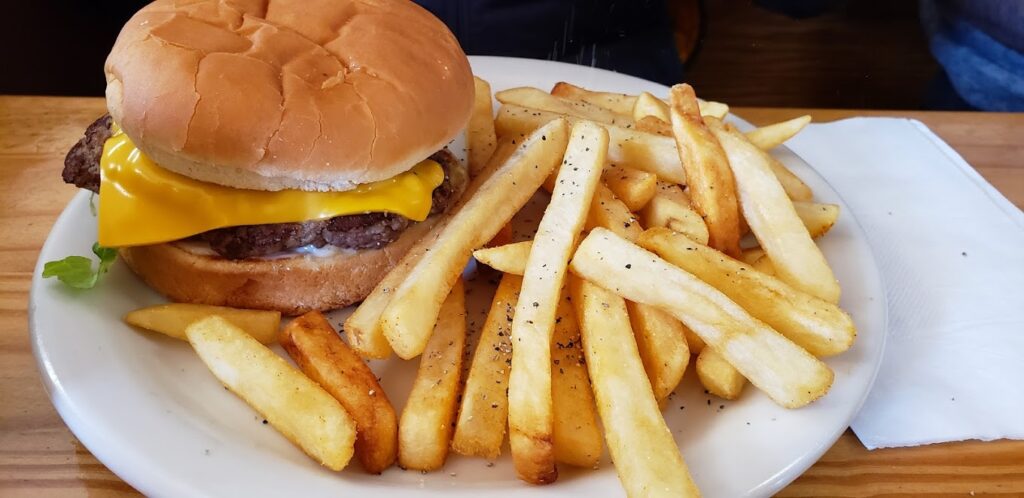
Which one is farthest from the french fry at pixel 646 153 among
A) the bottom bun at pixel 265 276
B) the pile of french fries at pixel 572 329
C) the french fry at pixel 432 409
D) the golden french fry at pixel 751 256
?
the french fry at pixel 432 409

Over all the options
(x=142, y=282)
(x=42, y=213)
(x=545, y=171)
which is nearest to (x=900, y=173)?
(x=545, y=171)

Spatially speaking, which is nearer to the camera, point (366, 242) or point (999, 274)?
point (366, 242)

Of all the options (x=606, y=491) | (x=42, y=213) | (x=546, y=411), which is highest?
(x=546, y=411)

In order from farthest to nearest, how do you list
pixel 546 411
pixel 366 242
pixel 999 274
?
1. pixel 999 274
2. pixel 366 242
3. pixel 546 411

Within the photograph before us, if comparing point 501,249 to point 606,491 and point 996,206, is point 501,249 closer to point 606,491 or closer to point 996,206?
point 606,491

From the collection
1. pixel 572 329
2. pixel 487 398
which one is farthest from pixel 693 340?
pixel 487 398

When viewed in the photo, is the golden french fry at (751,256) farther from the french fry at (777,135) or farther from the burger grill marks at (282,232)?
the burger grill marks at (282,232)

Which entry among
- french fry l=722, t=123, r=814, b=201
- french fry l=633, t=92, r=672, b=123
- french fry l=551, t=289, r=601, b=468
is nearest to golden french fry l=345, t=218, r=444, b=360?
french fry l=551, t=289, r=601, b=468

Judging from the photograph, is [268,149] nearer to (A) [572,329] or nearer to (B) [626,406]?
(A) [572,329]
